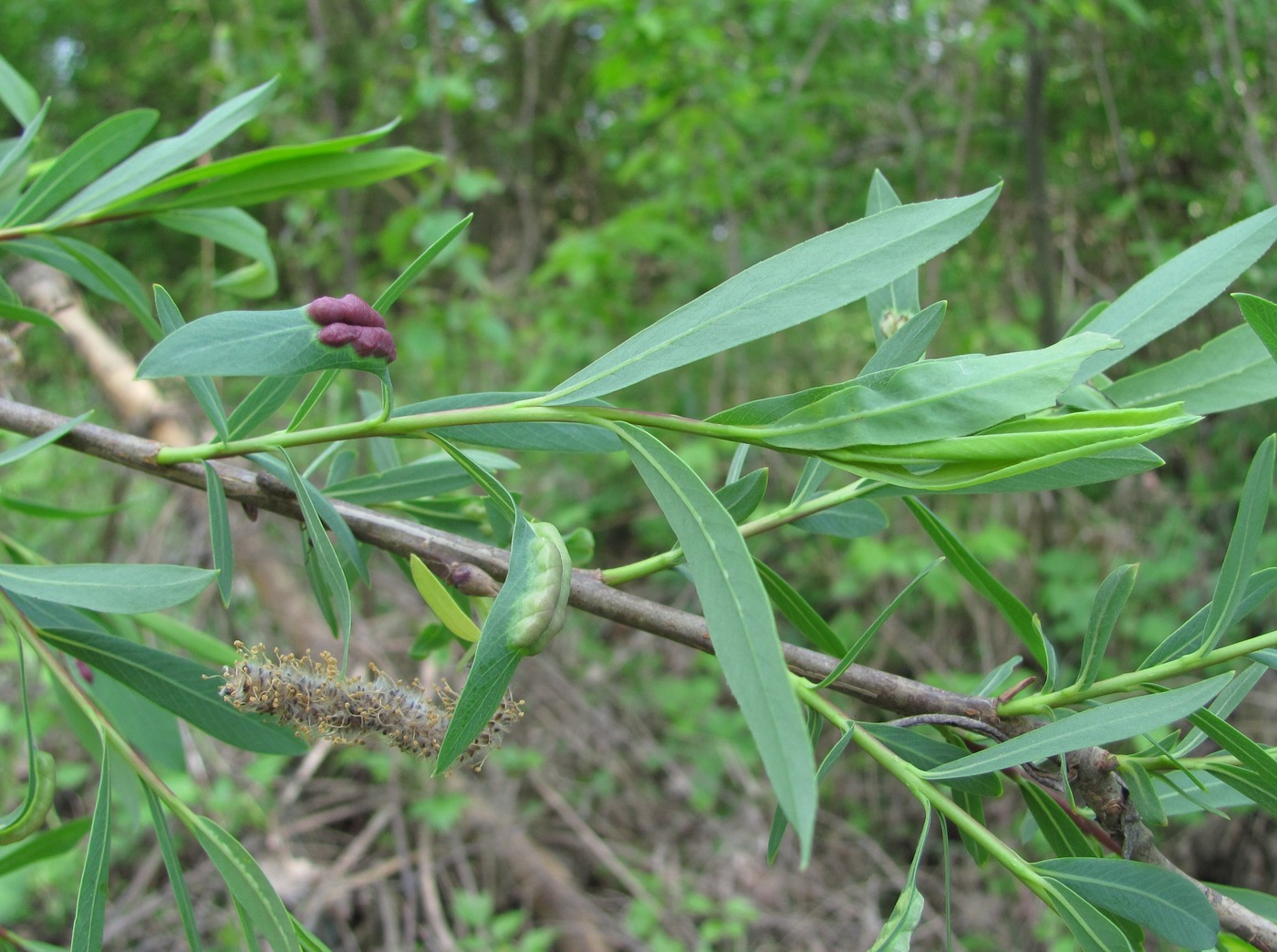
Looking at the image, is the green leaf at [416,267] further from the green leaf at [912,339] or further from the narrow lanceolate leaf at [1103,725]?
the narrow lanceolate leaf at [1103,725]

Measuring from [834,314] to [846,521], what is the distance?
243cm

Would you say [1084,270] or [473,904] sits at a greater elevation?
[1084,270]

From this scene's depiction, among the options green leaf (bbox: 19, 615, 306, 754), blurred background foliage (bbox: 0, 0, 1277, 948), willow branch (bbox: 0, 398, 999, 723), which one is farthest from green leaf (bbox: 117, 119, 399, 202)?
blurred background foliage (bbox: 0, 0, 1277, 948)

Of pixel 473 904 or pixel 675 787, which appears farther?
pixel 675 787

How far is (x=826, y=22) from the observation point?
2.72m

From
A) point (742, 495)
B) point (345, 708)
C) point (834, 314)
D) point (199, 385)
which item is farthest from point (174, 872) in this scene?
point (834, 314)

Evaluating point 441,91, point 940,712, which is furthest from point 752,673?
point 441,91

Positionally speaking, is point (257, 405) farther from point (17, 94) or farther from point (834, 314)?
point (834, 314)

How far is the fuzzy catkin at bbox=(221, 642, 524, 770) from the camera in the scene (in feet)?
1.39

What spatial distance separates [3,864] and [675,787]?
1.87 metres

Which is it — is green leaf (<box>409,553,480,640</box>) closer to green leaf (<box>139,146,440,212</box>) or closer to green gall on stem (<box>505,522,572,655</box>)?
green gall on stem (<box>505,522,572,655</box>)

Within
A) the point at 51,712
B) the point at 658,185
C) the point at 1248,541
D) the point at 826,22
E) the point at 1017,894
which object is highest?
the point at 826,22

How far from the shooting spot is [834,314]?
2.85m

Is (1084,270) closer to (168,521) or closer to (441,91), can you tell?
(441,91)
